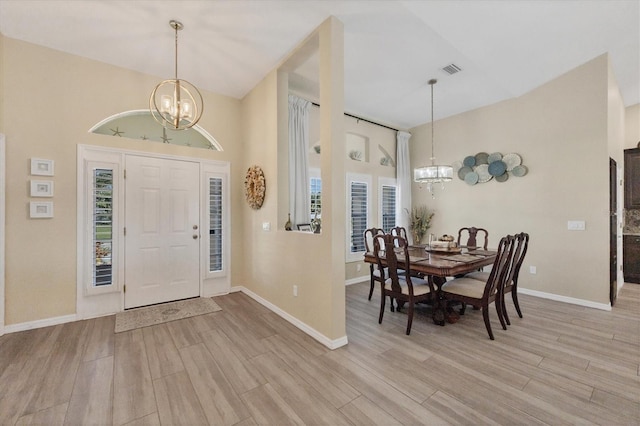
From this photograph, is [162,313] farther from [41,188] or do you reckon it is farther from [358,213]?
[358,213]

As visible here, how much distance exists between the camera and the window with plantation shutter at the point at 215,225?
14.1 ft

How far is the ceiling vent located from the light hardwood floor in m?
3.32

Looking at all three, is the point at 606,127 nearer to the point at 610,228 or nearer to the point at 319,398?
the point at 610,228

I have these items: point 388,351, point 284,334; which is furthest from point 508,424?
point 284,334

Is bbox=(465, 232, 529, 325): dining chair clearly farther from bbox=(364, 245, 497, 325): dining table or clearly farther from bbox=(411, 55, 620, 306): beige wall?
bbox=(411, 55, 620, 306): beige wall

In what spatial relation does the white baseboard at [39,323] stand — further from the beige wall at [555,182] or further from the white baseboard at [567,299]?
the white baseboard at [567,299]

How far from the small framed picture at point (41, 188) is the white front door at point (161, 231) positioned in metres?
0.73

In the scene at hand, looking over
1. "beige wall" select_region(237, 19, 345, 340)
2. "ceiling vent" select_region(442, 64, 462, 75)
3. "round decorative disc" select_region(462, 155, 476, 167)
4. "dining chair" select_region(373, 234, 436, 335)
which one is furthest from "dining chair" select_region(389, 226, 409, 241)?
"ceiling vent" select_region(442, 64, 462, 75)

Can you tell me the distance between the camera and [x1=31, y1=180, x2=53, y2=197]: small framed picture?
10.0ft

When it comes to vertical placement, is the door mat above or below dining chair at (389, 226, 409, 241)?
below

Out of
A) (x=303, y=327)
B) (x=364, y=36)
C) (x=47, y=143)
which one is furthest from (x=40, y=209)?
(x=364, y=36)

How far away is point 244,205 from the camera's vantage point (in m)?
4.48

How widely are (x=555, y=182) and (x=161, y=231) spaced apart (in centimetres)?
586

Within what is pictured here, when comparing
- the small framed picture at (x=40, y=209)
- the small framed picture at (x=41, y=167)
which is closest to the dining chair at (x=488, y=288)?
the small framed picture at (x=40, y=209)
